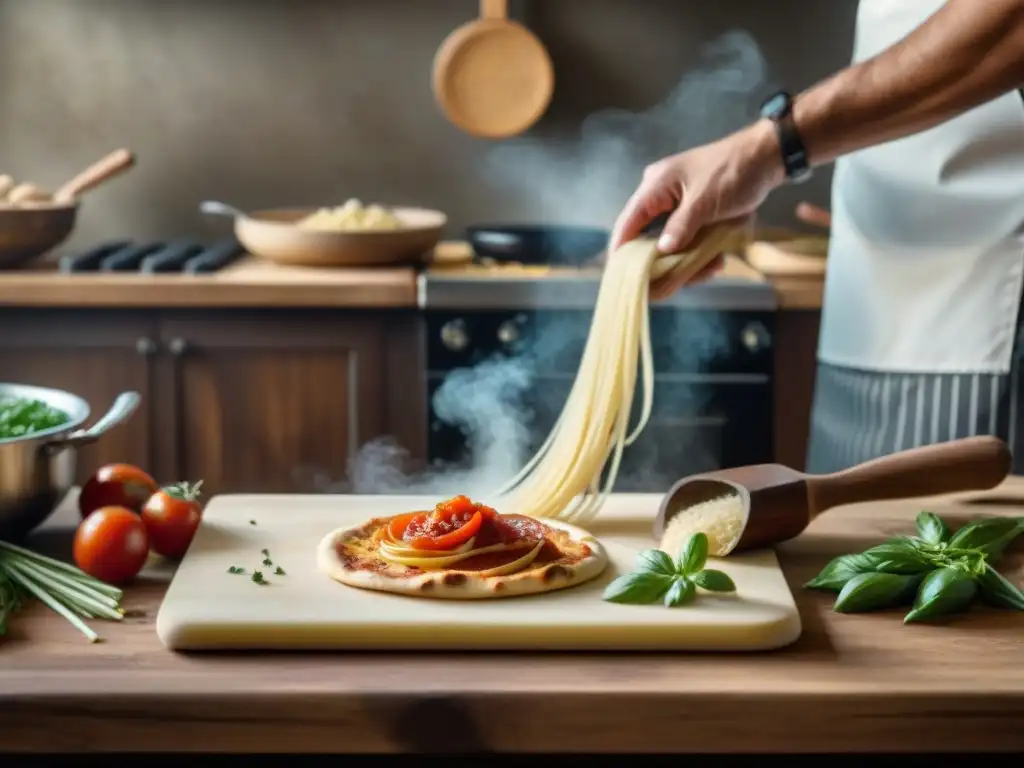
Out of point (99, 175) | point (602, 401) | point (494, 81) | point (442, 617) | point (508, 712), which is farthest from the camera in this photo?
point (494, 81)

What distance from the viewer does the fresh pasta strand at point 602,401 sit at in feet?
4.95

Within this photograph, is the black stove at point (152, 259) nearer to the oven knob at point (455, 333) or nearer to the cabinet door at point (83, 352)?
the cabinet door at point (83, 352)

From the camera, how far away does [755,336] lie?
2820 millimetres

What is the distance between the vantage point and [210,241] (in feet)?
11.6

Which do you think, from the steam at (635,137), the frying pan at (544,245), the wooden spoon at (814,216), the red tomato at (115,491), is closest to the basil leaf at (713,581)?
the red tomato at (115,491)

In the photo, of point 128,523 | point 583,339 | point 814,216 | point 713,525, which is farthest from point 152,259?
point 713,525

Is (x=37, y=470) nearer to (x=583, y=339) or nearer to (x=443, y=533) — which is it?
(x=443, y=533)

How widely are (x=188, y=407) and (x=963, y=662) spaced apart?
2.10 metres

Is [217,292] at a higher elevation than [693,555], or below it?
higher

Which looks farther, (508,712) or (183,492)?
(183,492)

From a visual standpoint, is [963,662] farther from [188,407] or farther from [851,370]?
[188,407]

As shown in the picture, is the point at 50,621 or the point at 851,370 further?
the point at 851,370

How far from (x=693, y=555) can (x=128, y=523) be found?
21.0 inches

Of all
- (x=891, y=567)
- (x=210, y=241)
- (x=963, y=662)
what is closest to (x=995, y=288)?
(x=891, y=567)
